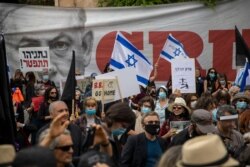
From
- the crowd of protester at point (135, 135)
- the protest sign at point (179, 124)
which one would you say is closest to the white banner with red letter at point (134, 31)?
the crowd of protester at point (135, 135)

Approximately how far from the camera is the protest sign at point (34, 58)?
704 inches

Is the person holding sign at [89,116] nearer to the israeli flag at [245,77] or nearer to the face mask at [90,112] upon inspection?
the face mask at [90,112]

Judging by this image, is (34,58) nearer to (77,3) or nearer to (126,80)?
(77,3)

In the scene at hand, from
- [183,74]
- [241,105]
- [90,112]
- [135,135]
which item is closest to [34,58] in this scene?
[183,74]

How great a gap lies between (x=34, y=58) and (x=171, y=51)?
458 cm

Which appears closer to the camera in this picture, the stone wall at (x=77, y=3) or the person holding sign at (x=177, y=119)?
the person holding sign at (x=177, y=119)

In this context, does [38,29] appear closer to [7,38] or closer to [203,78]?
[7,38]

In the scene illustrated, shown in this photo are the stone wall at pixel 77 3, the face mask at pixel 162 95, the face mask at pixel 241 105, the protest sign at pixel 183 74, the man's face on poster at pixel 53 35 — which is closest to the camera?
the face mask at pixel 241 105

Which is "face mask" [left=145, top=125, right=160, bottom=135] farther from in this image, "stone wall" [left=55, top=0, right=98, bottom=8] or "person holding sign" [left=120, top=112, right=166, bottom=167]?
"stone wall" [left=55, top=0, right=98, bottom=8]

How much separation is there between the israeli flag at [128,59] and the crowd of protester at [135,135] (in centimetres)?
47

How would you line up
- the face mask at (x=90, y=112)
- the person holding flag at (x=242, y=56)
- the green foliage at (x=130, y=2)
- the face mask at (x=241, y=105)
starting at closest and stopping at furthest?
the face mask at (x=90, y=112) < the face mask at (x=241, y=105) < the person holding flag at (x=242, y=56) < the green foliage at (x=130, y=2)

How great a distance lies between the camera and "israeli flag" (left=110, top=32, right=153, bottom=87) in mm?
13031

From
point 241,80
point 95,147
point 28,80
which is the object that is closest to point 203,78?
point 241,80

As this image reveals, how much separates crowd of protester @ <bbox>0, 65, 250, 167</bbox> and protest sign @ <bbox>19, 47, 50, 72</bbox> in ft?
11.6
